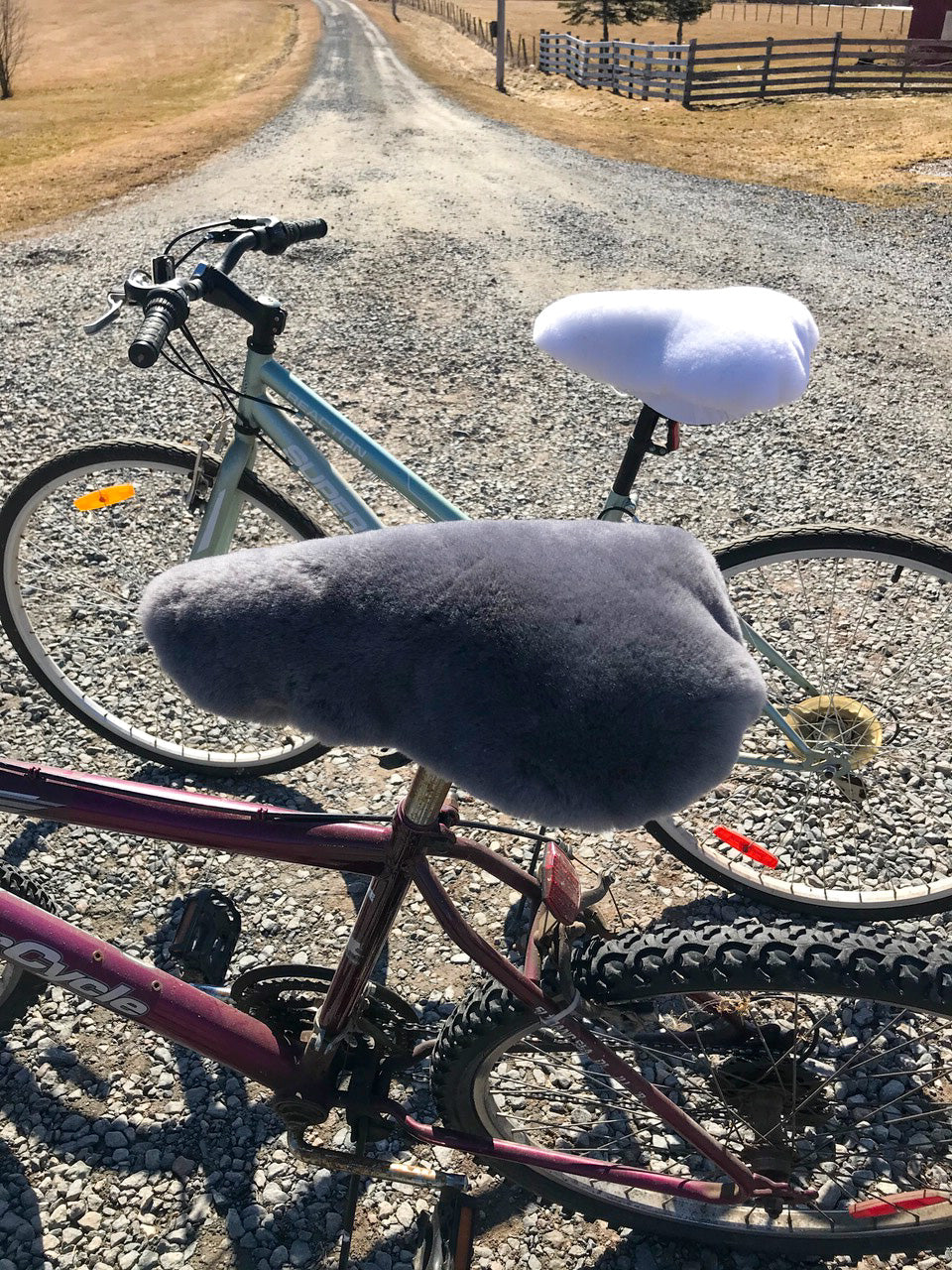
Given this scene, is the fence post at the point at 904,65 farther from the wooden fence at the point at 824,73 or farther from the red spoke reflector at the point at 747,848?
the red spoke reflector at the point at 747,848

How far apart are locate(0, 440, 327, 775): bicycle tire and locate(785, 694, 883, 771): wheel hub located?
64.6 inches

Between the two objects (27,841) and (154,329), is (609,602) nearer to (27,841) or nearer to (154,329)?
(154,329)

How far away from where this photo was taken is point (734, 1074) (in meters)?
1.90

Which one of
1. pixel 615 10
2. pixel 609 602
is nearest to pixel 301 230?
pixel 609 602

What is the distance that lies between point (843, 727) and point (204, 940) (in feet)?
6.21

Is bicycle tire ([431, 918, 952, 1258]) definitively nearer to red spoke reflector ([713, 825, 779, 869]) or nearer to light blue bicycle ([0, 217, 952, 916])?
red spoke reflector ([713, 825, 779, 869])

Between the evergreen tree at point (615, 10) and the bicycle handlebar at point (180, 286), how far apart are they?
139ft

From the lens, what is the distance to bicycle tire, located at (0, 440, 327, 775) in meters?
2.72

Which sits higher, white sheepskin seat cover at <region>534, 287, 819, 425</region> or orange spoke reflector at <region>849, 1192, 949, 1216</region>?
white sheepskin seat cover at <region>534, 287, 819, 425</region>

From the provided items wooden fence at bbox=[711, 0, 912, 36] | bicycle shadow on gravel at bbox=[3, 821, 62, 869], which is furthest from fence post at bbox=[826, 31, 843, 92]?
wooden fence at bbox=[711, 0, 912, 36]

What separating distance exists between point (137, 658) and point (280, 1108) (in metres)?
2.36

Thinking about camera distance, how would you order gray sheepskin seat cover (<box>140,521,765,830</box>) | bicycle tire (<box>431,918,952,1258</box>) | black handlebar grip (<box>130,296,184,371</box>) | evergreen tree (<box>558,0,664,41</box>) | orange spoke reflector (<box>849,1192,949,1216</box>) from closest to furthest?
gray sheepskin seat cover (<box>140,521,765,830</box>)
bicycle tire (<box>431,918,952,1258</box>)
orange spoke reflector (<box>849,1192,949,1216</box>)
black handlebar grip (<box>130,296,184,371</box>)
evergreen tree (<box>558,0,664,41</box>)

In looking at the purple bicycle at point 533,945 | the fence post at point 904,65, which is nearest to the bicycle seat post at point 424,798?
the purple bicycle at point 533,945

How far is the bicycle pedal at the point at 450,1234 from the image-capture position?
1.88 m
